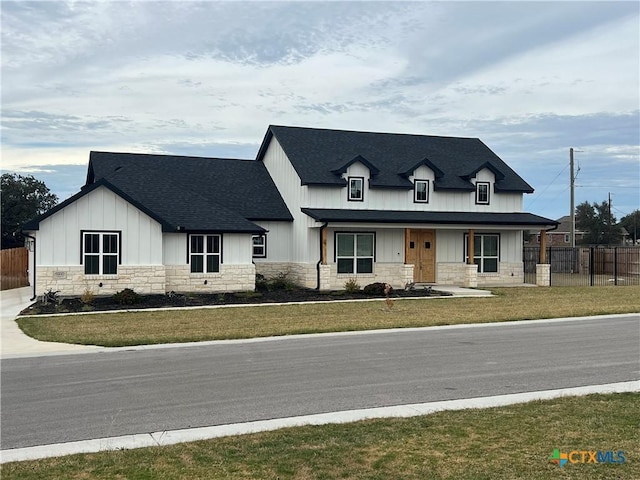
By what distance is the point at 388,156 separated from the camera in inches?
1314

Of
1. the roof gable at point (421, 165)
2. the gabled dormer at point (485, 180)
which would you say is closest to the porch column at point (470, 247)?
the gabled dormer at point (485, 180)

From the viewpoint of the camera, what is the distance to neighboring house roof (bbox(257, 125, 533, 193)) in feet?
102

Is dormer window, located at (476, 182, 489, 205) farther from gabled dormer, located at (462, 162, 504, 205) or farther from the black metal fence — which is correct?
the black metal fence

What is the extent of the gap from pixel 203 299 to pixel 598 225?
224ft

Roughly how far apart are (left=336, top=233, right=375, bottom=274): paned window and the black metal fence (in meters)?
9.64

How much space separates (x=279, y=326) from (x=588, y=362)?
25.9 ft

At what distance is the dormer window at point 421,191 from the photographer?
31828 mm

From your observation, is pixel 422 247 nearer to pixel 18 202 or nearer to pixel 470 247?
pixel 470 247

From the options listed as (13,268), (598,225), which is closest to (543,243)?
(13,268)

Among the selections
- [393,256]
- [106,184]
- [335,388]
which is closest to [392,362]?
[335,388]

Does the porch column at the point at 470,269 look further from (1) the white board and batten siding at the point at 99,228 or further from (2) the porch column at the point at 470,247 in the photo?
(1) the white board and batten siding at the point at 99,228

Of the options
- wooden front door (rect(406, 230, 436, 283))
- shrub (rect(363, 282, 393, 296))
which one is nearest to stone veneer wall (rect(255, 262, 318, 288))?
shrub (rect(363, 282, 393, 296))

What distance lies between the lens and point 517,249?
33.7 metres

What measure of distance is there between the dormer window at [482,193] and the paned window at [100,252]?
56.8 feet
